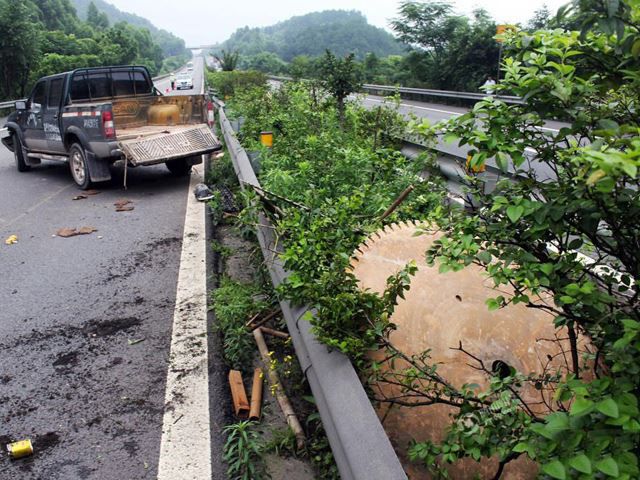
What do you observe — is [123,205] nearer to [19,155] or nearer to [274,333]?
[19,155]

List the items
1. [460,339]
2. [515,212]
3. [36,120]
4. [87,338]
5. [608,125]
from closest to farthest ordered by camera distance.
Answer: [608,125]
[515,212]
[460,339]
[87,338]
[36,120]

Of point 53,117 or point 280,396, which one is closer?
point 280,396

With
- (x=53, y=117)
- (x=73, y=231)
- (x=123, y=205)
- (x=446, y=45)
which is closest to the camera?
(x=73, y=231)

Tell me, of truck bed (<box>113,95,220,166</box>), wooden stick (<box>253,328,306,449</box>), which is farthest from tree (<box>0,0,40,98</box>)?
wooden stick (<box>253,328,306,449</box>)

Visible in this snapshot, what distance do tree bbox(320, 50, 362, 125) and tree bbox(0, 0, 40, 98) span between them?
28.1m

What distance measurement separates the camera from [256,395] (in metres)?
3.34

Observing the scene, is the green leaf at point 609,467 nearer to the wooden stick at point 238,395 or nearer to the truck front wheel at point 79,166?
the wooden stick at point 238,395

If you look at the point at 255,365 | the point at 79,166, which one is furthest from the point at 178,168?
the point at 255,365

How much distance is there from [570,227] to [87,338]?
3619 millimetres

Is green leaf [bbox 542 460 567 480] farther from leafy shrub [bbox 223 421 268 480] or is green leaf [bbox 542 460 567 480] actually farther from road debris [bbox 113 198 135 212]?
road debris [bbox 113 198 135 212]

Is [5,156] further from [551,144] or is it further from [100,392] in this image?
[551,144]

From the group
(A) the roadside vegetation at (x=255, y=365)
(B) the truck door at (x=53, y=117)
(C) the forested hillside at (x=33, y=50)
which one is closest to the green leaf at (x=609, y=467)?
(A) the roadside vegetation at (x=255, y=365)

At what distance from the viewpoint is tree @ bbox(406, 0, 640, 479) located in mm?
1375

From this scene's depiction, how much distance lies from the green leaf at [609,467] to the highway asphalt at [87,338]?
2.21 meters
